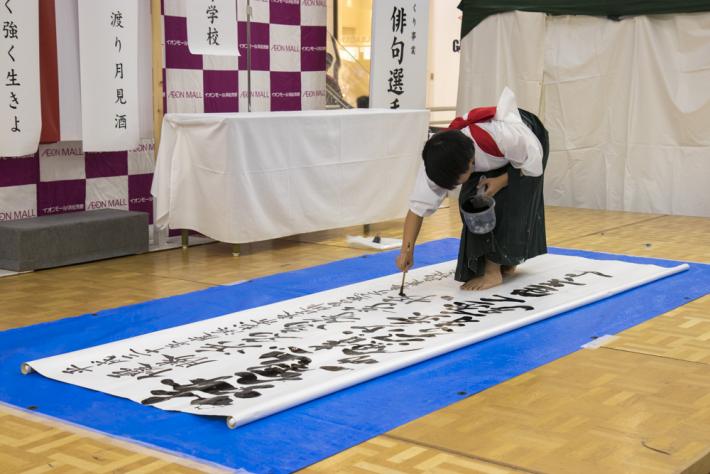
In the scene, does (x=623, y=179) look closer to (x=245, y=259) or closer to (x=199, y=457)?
(x=245, y=259)

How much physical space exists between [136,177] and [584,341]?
110 inches

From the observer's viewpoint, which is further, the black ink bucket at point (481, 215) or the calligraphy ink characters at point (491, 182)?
the black ink bucket at point (481, 215)

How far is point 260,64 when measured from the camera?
18.6 feet

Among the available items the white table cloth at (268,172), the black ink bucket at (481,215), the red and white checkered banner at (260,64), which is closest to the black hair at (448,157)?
the black ink bucket at (481,215)

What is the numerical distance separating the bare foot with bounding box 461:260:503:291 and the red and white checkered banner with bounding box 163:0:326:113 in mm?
2171

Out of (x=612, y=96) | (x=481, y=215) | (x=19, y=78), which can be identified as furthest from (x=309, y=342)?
(x=612, y=96)

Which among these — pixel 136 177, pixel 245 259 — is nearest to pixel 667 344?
pixel 245 259

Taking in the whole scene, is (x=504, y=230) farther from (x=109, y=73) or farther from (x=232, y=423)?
(x=109, y=73)

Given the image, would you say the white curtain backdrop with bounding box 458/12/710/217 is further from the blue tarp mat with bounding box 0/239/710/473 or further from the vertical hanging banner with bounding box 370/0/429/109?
the blue tarp mat with bounding box 0/239/710/473

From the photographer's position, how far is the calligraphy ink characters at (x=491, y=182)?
324 centimetres

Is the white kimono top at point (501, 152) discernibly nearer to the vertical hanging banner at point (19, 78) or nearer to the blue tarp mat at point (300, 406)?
the blue tarp mat at point (300, 406)

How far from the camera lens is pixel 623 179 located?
6.52 meters

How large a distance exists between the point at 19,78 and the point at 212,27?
1052mm

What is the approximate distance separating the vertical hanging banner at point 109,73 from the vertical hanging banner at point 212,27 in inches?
11.1
